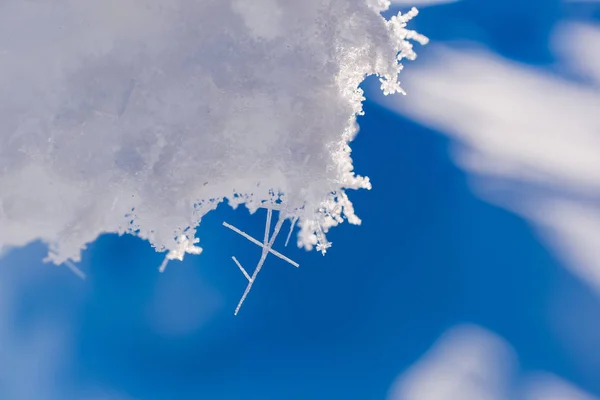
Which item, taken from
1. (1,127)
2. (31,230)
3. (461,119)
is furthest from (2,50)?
(461,119)

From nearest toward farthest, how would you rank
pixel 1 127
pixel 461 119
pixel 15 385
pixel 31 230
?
Answer: pixel 1 127 < pixel 31 230 < pixel 15 385 < pixel 461 119

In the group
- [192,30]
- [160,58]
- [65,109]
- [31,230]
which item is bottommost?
[31,230]

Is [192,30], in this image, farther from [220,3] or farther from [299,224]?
[299,224]

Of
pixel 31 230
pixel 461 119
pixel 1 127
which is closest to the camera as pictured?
pixel 1 127

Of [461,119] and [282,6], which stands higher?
[461,119]

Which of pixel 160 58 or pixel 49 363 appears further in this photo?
pixel 49 363

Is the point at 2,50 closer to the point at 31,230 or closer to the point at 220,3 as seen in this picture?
the point at 31,230

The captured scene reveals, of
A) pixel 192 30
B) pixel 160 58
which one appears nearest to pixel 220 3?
pixel 192 30
